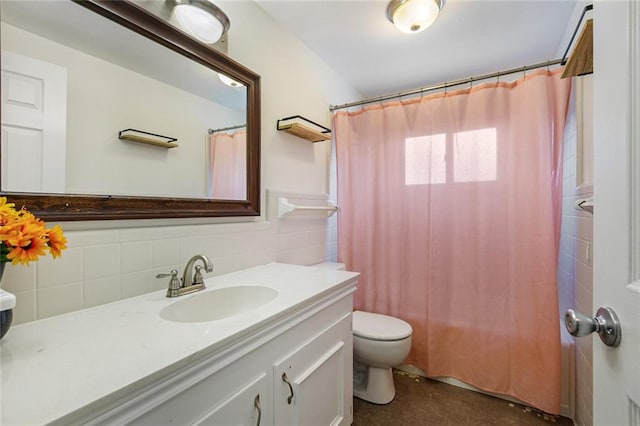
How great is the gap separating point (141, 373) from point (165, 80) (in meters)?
1.10

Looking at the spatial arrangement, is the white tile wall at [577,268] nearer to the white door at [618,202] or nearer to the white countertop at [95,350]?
the white door at [618,202]

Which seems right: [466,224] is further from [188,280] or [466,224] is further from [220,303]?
[188,280]

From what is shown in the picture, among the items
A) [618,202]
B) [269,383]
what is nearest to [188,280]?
[269,383]

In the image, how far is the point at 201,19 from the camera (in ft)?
4.15

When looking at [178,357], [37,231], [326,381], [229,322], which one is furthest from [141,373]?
[326,381]

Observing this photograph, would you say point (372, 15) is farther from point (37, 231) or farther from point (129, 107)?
point (37, 231)

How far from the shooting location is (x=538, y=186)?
156 cm

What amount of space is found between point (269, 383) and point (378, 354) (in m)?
0.97

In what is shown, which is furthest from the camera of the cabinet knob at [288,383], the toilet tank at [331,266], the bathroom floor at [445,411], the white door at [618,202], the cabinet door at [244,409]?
the toilet tank at [331,266]

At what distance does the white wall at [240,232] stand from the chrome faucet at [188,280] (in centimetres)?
9

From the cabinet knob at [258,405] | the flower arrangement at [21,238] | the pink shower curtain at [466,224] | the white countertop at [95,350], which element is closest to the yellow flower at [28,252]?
the flower arrangement at [21,238]

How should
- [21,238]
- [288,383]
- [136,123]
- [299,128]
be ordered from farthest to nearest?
[299,128], [136,123], [288,383], [21,238]

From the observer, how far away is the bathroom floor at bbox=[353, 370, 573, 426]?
60.5 inches

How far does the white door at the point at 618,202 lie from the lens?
0.45 metres
